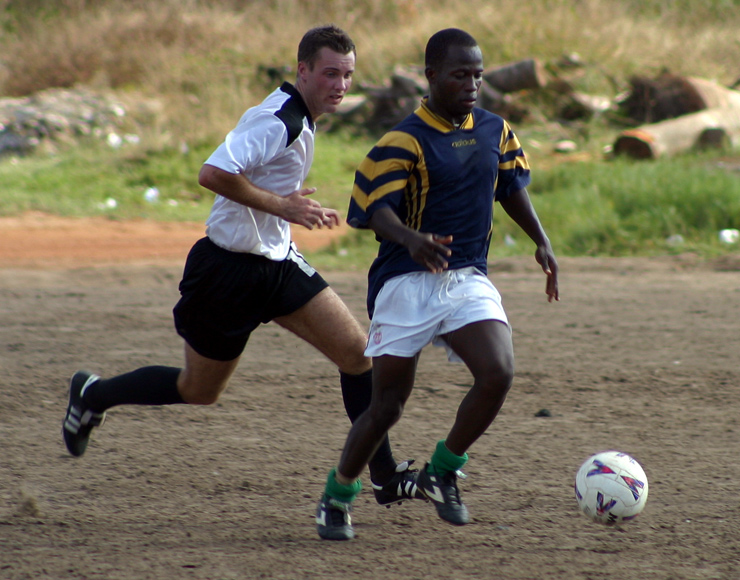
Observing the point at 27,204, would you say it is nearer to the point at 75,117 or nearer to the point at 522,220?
the point at 75,117

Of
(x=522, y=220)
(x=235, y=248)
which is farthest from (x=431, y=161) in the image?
(x=235, y=248)

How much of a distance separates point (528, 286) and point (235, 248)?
5233 millimetres

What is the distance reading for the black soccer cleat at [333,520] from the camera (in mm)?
3398

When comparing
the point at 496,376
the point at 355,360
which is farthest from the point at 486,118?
the point at 355,360

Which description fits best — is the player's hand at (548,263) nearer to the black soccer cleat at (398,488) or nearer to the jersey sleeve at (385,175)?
the jersey sleeve at (385,175)

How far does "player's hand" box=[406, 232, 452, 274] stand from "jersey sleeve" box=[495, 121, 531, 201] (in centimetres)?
57

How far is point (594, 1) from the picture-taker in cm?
2112

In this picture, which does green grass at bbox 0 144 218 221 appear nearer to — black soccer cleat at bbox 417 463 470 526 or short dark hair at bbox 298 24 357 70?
short dark hair at bbox 298 24 357 70

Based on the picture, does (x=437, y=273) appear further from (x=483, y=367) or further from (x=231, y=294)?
(x=231, y=294)

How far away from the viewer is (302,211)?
3.47 meters

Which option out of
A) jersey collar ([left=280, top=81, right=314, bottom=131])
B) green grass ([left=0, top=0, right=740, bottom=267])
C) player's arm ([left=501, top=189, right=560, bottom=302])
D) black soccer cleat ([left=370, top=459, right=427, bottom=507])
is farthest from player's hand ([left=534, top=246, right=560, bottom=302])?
green grass ([left=0, top=0, right=740, bottom=267])

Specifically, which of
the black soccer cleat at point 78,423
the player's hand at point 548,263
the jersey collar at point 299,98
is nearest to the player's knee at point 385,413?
the player's hand at point 548,263

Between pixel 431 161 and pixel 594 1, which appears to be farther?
pixel 594 1

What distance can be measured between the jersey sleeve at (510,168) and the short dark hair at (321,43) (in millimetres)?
673
